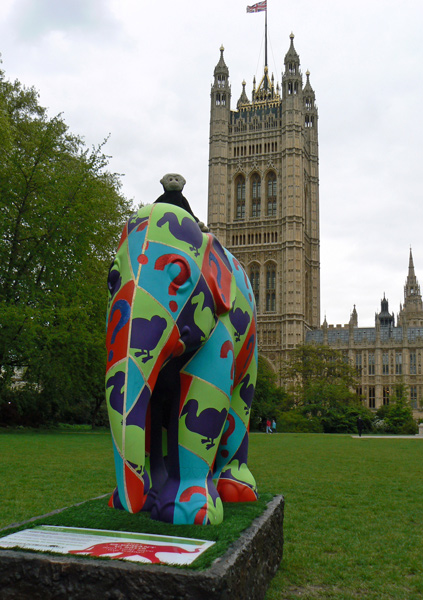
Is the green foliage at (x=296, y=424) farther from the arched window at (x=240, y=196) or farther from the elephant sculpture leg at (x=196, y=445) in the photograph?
the arched window at (x=240, y=196)

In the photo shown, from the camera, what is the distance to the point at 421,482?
8531 millimetres

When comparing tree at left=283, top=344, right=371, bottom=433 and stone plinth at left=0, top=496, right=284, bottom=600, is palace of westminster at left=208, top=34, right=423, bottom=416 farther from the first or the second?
stone plinth at left=0, top=496, right=284, bottom=600

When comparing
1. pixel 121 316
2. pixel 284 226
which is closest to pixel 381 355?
pixel 284 226

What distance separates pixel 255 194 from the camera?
67.8m

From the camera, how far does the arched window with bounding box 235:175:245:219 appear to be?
67750 millimetres

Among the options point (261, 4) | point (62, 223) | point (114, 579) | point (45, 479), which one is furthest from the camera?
point (261, 4)

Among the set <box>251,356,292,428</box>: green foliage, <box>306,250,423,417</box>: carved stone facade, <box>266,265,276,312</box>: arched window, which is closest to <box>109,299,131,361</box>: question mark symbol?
<box>251,356,292,428</box>: green foliage

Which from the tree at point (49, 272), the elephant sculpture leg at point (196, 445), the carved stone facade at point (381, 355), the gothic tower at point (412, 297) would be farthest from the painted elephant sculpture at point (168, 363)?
the gothic tower at point (412, 297)

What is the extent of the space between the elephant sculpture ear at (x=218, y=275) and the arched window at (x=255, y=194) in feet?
212

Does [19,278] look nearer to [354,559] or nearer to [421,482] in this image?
[421,482]

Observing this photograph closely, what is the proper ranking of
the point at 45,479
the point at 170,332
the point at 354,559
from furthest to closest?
the point at 45,479 < the point at 354,559 < the point at 170,332

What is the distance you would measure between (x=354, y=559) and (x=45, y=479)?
4.96 meters

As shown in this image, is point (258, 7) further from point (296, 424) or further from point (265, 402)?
point (296, 424)

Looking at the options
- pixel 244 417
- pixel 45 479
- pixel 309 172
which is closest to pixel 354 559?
pixel 244 417
